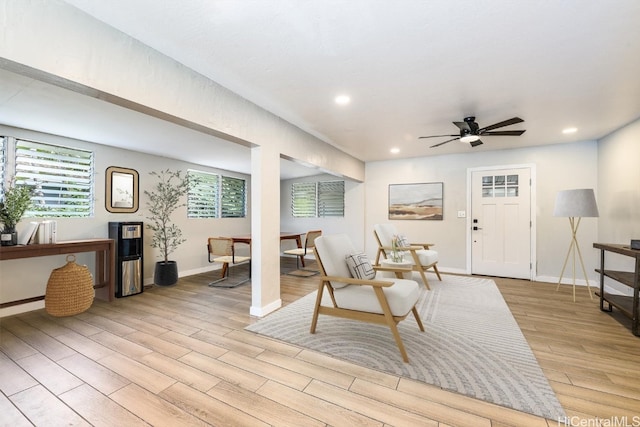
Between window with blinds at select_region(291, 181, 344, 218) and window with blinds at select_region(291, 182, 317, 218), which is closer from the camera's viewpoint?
window with blinds at select_region(291, 181, 344, 218)

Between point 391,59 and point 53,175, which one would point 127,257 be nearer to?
point 53,175

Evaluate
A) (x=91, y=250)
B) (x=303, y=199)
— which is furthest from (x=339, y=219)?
(x=91, y=250)

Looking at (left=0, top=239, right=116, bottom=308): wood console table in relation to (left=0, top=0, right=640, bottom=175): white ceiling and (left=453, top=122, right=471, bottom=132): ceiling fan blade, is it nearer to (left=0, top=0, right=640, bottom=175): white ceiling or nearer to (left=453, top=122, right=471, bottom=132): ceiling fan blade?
(left=0, top=0, right=640, bottom=175): white ceiling

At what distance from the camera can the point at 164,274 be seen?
429cm

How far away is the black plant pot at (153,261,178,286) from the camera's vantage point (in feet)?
14.1

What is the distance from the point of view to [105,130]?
3346 mm

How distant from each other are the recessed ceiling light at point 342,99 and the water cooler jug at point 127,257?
3.39m

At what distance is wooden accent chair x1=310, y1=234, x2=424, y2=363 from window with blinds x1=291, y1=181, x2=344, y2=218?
153 inches

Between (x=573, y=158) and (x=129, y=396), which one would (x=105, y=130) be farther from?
(x=573, y=158)

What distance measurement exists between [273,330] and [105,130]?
3181 millimetres

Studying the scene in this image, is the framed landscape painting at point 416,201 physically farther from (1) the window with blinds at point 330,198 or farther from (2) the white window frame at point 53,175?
(2) the white window frame at point 53,175

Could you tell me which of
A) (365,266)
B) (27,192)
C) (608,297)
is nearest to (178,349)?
(365,266)

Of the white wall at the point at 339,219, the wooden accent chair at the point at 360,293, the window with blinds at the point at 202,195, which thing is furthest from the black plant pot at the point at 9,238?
the white wall at the point at 339,219

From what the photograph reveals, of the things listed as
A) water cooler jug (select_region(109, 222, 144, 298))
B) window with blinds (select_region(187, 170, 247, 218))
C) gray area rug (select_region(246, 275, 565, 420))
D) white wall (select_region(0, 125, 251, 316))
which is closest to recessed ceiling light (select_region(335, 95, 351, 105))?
gray area rug (select_region(246, 275, 565, 420))
